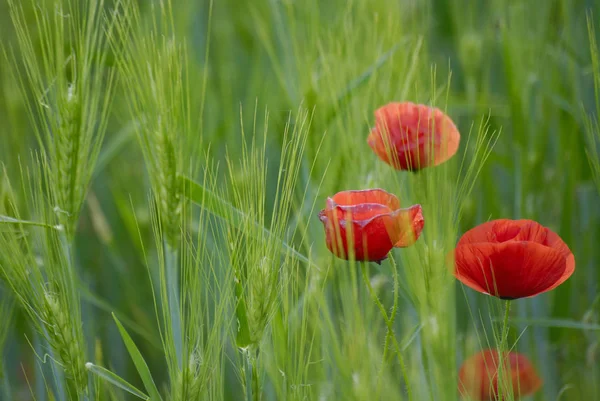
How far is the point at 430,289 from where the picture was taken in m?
0.46

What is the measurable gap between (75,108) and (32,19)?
75 centimetres

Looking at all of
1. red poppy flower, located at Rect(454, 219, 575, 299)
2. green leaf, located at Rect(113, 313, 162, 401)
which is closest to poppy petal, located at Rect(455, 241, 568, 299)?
red poppy flower, located at Rect(454, 219, 575, 299)

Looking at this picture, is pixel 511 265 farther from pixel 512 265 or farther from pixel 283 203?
pixel 283 203

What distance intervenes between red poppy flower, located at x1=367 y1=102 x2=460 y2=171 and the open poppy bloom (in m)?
0.06

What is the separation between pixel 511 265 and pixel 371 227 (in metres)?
0.09

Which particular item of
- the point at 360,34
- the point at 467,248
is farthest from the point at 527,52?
the point at 467,248

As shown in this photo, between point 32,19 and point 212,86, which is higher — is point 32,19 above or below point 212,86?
above

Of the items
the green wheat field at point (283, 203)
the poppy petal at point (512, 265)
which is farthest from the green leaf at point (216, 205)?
the poppy petal at point (512, 265)

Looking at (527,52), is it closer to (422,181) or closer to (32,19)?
(422,181)

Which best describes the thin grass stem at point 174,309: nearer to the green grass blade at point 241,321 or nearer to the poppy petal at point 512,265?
the green grass blade at point 241,321

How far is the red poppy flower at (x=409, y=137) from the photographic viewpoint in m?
0.54

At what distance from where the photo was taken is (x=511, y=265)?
48cm

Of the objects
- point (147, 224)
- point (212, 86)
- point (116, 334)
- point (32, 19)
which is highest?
point (32, 19)

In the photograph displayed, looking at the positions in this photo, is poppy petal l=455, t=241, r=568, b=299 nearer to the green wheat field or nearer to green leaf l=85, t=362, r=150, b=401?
the green wheat field
